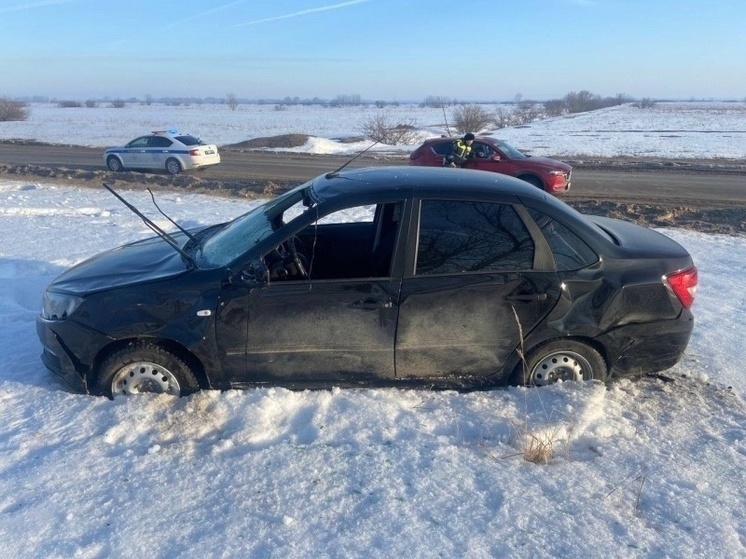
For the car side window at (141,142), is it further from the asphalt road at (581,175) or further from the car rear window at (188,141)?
the asphalt road at (581,175)

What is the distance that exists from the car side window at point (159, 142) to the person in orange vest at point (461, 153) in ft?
35.9

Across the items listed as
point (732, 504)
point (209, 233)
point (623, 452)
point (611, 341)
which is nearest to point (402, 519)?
point (623, 452)

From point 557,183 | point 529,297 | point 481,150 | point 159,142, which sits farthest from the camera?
point 159,142

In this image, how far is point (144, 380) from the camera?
415 cm

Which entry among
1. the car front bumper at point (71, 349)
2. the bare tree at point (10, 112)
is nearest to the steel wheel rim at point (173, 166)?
the car front bumper at point (71, 349)

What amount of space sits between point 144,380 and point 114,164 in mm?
20344

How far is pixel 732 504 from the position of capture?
308cm

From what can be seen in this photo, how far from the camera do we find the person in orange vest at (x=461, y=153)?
590 inches

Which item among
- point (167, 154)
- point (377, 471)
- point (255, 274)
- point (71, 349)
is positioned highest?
point (255, 274)

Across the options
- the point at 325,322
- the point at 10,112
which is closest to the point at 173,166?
the point at 325,322

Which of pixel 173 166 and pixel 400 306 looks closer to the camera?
pixel 400 306

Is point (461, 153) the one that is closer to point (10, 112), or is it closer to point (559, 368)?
point (559, 368)

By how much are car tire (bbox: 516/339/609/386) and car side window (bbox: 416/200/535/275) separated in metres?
0.64

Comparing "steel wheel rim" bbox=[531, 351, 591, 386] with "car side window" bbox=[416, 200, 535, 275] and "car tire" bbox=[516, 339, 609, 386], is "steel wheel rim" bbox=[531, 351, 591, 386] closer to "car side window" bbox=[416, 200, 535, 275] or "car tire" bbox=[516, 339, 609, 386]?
"car tire" bbox=[516, 339, 609, 386]
